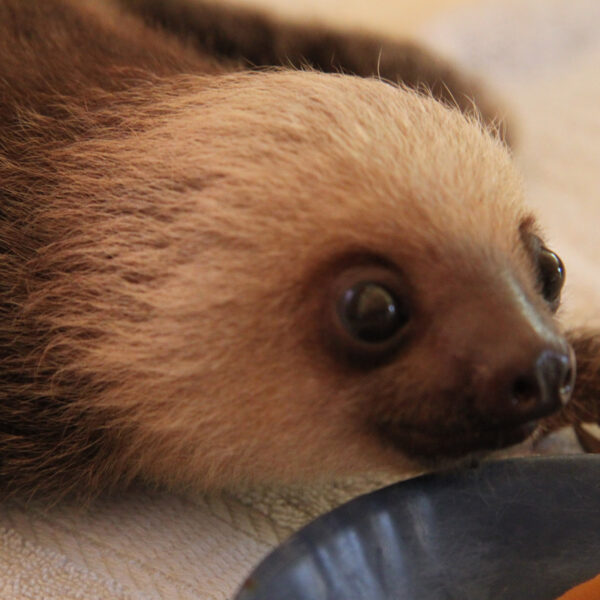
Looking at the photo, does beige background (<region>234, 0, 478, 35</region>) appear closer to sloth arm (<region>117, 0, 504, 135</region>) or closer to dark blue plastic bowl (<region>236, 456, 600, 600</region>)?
sloth arm (<region>117, 0, 504, 135</region>)

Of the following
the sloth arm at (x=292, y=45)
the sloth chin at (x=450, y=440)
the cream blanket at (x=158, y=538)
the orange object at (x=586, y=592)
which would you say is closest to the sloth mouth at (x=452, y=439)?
the sloth chin at (x=450, y=440)

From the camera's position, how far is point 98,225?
0.92m

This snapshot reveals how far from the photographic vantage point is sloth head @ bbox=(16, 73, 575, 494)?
2.58ft

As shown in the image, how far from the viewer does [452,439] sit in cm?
80

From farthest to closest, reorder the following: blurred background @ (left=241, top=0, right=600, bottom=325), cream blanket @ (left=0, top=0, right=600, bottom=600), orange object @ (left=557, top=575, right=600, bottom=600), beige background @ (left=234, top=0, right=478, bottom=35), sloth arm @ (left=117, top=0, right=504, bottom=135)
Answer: beige background @ (left=234, top=0, right=478, bottom=35), blurred background @ (left=241, top=0, right=600, bottom=325), sloth arm @ (left=117, top=0, right=504, bottom=135), cream blanket @ (left=0, top=0, right=600, bottom=600), orange object @ (left=557, top=575, right=600, bottom=600)

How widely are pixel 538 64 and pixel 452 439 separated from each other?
1.93 m

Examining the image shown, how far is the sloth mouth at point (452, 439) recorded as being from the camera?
2.58 ft

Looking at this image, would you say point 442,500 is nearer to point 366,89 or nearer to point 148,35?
point 366,89

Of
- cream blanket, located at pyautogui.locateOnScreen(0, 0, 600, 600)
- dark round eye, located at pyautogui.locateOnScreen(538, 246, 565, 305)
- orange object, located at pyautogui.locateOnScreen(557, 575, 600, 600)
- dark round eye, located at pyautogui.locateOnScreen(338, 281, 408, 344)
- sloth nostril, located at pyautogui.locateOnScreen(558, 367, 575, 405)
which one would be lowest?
cream blanket, located at pyautogui.locateOnScreen(0, 0, 600, 600)

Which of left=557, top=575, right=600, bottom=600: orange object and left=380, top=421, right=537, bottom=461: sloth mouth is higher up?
left=380, top=421, right=537, bottom=461: sloth mouth

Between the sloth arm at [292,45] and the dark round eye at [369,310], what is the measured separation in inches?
32.0

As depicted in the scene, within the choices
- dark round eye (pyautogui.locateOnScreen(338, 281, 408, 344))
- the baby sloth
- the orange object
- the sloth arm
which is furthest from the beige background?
the orange object

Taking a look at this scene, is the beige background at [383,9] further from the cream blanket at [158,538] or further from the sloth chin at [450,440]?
the sloth chin at [450,440]

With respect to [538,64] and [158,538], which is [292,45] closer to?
[158,538]
